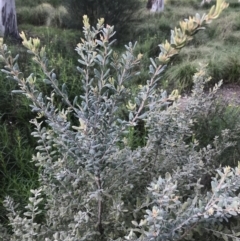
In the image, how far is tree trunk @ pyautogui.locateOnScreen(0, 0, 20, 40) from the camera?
5.84m

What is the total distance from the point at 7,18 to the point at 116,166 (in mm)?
5196

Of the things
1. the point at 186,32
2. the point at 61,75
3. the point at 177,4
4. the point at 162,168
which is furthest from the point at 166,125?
the point at 177,4

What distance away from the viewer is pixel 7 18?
589cm

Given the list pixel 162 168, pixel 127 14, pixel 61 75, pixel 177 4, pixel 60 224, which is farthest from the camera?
pixel 177 4

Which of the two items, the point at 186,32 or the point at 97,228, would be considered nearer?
the point at 186,32

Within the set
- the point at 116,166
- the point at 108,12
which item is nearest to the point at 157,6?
→ the point at 108,12

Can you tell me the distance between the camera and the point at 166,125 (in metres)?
1.47

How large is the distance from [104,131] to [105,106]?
0.31 feet

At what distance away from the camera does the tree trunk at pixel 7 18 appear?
5836 mm

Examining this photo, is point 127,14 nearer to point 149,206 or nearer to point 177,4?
point 177,4

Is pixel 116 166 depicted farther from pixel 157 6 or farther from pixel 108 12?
pixel 157 6

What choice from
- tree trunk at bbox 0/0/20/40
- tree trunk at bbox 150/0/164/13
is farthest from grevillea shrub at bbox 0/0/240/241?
tree trunk at bbox 150/0/164/13

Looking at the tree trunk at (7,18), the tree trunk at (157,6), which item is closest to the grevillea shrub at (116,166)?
the tree trunk at (7,18)

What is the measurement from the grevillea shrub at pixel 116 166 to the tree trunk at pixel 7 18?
485 centimetres
